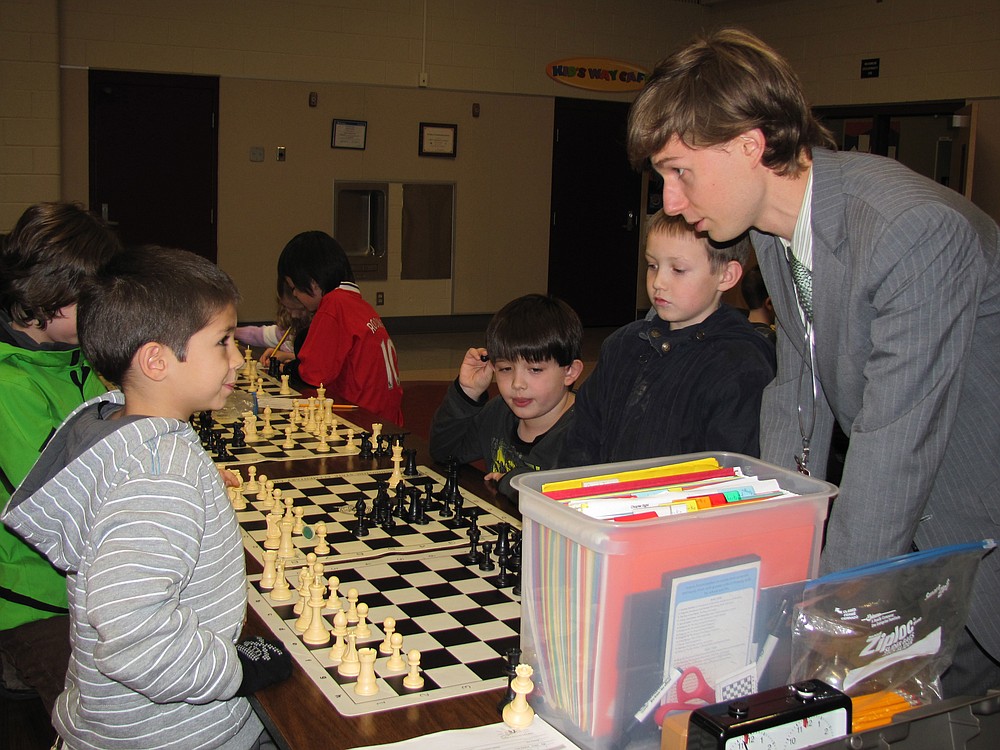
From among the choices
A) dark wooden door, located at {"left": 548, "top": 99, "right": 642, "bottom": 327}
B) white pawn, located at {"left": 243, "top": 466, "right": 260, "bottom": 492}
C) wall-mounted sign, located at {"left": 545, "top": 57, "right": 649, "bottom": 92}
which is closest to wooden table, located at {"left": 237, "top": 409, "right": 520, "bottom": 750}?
white pawn, located at {"left": 243, "top": 466, "right": 260, "bottom": 492}

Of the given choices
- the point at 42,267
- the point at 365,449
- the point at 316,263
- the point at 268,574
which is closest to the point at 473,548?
the point at 268,574

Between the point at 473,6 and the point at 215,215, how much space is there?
303 cm

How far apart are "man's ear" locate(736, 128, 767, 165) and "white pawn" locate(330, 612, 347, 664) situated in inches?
35.3

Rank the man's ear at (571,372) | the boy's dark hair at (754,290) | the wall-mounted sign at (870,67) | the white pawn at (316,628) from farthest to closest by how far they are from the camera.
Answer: the wall-mounted sign at (870,67), the boy's dark hair at (754,290), the man's ear at (571,372), the white pawn at (316,628)

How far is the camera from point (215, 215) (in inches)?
334

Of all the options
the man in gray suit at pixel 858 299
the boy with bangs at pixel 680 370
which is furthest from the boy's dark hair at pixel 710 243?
the man in gray suit at pixel 858 299

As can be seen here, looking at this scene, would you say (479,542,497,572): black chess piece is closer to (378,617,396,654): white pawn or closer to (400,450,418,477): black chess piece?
(378,617,396,654): white pawn

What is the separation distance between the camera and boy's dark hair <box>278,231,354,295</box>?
3.89 meters

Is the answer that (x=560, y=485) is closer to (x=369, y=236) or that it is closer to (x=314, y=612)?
(x=314, y=612)

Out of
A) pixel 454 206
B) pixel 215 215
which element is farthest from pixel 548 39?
pixel 215 215

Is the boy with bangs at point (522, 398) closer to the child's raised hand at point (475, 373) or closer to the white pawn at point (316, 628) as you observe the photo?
the child's raised hand at point (475, 373)

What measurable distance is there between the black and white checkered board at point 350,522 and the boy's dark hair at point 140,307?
551mm

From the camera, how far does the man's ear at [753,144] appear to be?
1.37 meters

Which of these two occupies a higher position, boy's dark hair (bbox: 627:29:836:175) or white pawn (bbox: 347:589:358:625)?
boy's dark hair (bbox: 627:29:836:175)
